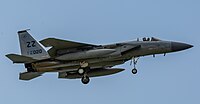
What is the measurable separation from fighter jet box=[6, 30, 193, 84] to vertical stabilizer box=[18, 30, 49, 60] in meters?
0.49

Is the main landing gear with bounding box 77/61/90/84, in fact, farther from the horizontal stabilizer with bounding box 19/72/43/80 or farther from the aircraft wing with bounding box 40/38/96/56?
the horizontal stabilizer with bounding box 19/72/43/80

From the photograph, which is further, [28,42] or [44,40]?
[28,42]

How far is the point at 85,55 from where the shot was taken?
3189cm

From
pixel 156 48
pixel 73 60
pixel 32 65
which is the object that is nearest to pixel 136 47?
pixel 156 48

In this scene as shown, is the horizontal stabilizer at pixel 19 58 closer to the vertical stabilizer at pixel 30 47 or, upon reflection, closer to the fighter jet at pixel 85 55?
the fighter jet at pixel 85 55

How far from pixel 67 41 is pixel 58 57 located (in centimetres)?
114

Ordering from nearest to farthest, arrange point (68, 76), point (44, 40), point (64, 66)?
point (44, 40) → point (64, 66) → point (68, 76)

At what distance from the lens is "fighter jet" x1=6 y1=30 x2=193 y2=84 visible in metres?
31.9

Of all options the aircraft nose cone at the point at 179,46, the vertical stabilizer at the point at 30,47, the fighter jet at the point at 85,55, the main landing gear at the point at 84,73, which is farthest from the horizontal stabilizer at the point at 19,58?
the aircraft nose cone at the point at 179,46

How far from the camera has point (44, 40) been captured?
30.9m

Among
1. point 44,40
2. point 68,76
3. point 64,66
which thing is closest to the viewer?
point 44,40

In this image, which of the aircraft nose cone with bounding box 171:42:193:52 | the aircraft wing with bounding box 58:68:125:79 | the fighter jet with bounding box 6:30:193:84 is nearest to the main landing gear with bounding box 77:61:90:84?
the fighter jet with bounding box 6:30:193:84

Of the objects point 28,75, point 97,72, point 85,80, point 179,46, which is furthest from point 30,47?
point 179,46

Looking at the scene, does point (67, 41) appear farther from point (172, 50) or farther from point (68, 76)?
point (172, 50)
